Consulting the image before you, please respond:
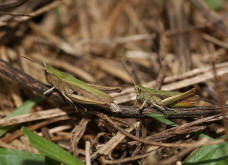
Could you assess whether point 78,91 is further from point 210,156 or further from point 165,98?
point 210,156

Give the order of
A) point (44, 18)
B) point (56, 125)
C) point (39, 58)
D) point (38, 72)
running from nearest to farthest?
point (56, 125)
point (38, 72)
point (39, 58)
point (44, 18)

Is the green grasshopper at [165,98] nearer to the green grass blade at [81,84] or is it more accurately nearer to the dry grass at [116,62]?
the dry grass at [116,62]

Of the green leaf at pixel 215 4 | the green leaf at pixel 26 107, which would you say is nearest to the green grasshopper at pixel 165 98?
the green leaf at pixel 26 107

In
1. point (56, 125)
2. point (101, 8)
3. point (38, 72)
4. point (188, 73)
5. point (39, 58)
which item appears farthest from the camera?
point (101, 8)

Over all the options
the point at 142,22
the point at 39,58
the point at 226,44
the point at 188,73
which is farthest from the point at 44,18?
the point at 226,44

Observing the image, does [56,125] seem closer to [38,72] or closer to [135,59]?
[38,72]

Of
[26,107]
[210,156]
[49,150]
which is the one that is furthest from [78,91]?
[210,156]

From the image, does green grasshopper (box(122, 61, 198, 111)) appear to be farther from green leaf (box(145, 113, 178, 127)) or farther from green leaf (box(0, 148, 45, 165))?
green leaf (box(0, 148, 45, 165))
